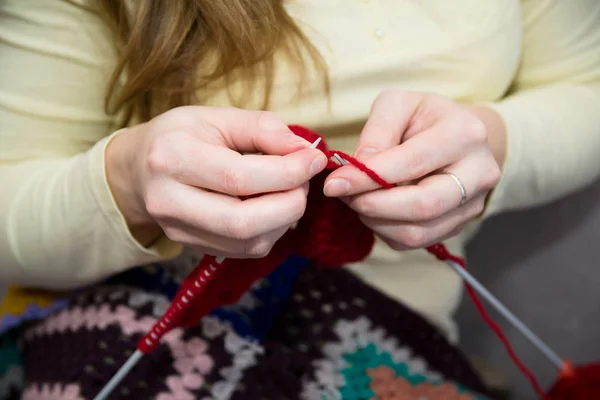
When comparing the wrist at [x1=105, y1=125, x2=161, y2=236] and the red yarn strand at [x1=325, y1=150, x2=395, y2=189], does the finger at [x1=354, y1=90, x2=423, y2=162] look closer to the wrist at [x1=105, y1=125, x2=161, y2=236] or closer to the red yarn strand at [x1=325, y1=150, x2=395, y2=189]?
the red yarn strand at [x1=325, y1=150, x2=395, y2=189]

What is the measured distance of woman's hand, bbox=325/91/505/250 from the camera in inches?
17.4

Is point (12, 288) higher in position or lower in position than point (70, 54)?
lower

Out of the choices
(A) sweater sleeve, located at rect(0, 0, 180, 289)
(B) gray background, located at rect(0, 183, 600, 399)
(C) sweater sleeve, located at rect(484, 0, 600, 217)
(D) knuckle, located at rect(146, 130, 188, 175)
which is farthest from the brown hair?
(B) gray background, located at rect(0, 183, 600, 399)

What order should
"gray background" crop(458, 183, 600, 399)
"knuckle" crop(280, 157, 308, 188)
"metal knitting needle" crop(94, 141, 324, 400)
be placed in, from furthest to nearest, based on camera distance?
1. "gray background" crop(458, 183, 600, 399)
2. "metal knitting needle" crop(94, 141, 324, 400)
3. "knuckle" crop(280, 157, 308, 188)

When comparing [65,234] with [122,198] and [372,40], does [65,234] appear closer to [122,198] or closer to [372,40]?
[122,198]

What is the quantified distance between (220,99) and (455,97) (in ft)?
0.95

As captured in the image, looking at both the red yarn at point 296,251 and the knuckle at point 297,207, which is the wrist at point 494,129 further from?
the knuckle at point 297,207

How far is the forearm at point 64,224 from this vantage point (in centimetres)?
54

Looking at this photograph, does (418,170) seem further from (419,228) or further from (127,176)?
(127,176)

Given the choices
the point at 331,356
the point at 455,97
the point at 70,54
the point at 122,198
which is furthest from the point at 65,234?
the point at 455,97

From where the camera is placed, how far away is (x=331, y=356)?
647 millimetres

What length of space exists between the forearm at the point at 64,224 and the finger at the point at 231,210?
0.46ft

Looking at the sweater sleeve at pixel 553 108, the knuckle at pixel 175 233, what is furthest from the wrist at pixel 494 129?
the knuckle at pixel 175 233

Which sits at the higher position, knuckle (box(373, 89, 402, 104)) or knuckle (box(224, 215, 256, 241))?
knuckle (box(373, 89, 402, 104))
